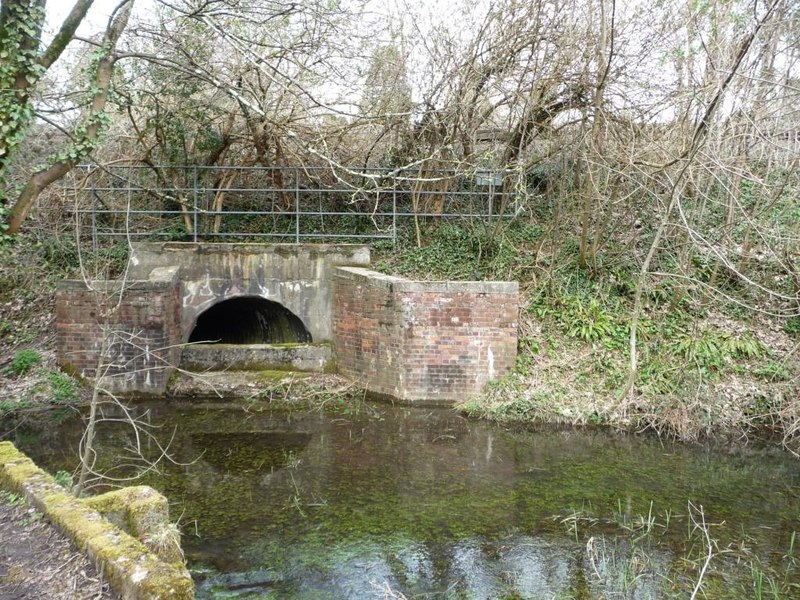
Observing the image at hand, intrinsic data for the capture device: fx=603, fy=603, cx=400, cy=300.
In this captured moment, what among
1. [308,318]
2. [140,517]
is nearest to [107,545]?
[140,517]

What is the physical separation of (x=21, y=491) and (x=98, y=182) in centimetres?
1038

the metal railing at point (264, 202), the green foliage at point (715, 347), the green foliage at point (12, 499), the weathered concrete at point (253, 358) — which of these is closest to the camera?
the green foliage at point (12, 499)

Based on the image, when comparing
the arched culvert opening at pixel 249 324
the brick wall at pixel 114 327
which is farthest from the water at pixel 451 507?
the arched culvert opening at pixel 249 324

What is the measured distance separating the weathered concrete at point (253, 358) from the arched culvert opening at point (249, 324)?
1.01 meters

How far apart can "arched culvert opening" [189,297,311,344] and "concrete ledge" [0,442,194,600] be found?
776 centimetres

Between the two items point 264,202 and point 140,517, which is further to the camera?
point 264,202

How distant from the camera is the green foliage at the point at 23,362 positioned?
9.35m

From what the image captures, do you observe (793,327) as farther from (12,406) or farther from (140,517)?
(12,406)

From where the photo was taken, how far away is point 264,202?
12.8 m

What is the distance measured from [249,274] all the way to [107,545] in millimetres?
8002

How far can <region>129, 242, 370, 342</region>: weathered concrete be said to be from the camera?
10.6 metres

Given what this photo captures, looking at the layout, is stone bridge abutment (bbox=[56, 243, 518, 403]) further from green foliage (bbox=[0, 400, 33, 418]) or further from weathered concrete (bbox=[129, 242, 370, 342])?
green foliage (bbox=[0, 400, 33, 418])

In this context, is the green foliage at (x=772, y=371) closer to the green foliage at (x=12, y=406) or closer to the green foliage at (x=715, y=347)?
the green foliage at (x=715, y=347)

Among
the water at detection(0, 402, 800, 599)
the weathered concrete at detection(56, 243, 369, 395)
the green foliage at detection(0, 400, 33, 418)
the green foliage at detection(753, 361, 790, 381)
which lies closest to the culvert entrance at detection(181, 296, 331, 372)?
the weathered concrete at detection(56, 243, 369, 395)
